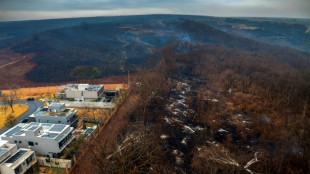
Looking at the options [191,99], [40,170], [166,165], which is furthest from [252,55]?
[40,170]

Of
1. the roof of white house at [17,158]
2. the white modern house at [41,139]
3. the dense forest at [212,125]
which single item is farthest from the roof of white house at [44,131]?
the dense forest at [212,125]

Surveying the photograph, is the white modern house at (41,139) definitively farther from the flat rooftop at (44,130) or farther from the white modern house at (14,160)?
the white modern house at (14,160)

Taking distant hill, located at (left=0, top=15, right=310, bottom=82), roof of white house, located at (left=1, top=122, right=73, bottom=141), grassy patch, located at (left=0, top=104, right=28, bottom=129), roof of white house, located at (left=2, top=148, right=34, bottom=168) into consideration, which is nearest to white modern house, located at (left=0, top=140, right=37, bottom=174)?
roof of white house, located at (left=2, top=148, right=34, bottom=168)

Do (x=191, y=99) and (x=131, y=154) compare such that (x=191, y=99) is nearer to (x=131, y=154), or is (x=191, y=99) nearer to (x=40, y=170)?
(x=131, y=154)

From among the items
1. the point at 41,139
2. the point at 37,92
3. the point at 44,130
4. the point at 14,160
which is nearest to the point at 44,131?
the point at 44,130

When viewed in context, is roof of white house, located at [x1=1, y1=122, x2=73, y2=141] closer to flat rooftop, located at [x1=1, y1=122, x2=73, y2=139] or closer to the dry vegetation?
flat rooftop, located at [x1=1, y1=122, x2=73, y2=139]
